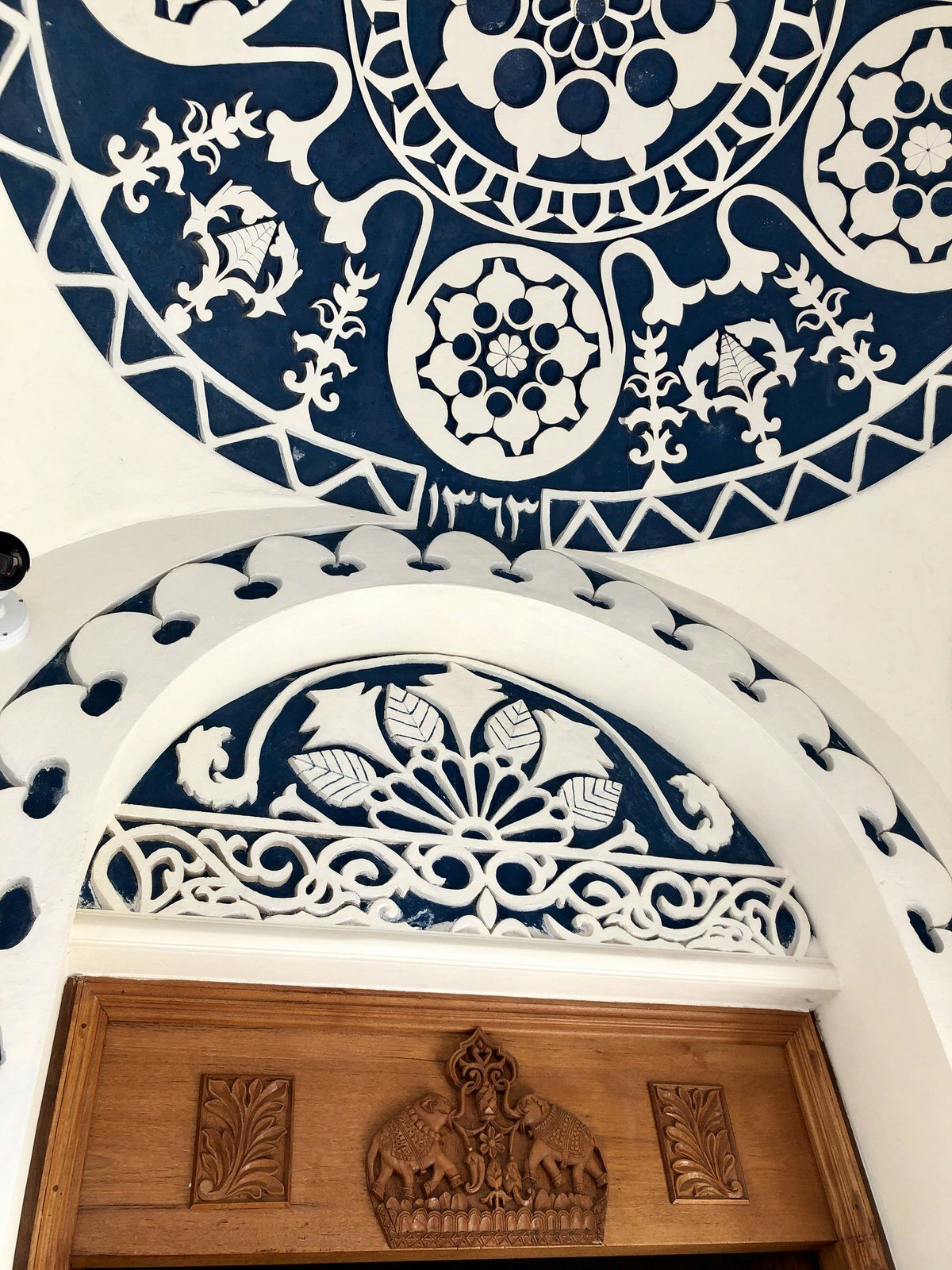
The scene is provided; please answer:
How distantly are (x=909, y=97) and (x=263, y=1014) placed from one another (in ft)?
9.52

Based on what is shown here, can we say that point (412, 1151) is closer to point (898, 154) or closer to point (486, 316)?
point (486, 316)

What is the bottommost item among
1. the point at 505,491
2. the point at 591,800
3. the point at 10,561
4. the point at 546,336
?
the point at 591,800

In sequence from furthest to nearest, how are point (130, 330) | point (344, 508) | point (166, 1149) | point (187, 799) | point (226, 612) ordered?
1. point (344, 508)
2. point (130, 330)
3. point (226, 612)
4. point (187, 799)
5. point (166, 1149)

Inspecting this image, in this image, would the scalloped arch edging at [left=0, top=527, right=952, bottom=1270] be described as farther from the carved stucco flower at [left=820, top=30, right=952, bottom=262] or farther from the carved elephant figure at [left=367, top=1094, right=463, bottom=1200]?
the carved stucco flower at [left=820, top=30, right=952, bottom=262]

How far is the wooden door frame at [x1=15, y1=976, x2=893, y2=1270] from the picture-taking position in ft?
6.44

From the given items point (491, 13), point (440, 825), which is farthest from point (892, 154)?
point (440, 825)

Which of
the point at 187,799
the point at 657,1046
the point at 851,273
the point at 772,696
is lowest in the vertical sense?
the point at 657,1046

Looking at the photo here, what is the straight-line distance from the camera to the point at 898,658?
10.2ft

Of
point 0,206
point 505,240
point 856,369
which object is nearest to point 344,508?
point 505,240

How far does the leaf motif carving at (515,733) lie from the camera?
285 cm

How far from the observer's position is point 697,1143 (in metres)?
2.44

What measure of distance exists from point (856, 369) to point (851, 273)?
268 millimetres

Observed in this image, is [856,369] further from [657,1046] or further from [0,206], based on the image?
[0,206]

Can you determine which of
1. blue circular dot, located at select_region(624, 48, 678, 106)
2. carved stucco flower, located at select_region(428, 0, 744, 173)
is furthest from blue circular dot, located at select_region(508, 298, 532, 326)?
blue circular dot, located at select_region(624, 48, 678, 106)
